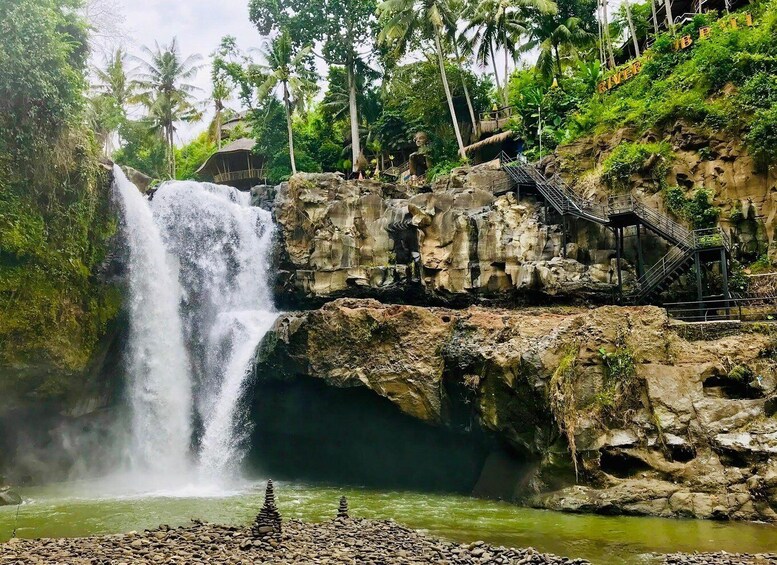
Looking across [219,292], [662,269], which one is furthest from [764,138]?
[219,292]

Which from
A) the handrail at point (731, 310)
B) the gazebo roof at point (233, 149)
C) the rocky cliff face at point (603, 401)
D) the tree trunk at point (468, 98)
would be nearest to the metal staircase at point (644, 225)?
the handrail at point (731, 310)

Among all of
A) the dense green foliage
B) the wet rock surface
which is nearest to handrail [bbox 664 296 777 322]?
the wet rock surface

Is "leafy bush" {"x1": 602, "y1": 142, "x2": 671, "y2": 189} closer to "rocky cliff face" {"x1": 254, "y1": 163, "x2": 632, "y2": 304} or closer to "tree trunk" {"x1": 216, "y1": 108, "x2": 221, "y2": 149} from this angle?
"rocky cliff face" {"x1": 254, "y1": 163, "x2": 632, "y2": 304}

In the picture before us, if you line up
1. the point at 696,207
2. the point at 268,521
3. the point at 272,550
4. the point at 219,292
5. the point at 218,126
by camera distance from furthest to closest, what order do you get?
the point at 218,126 < the point at 219,292 < the point at 696,207 < the point at 268,521 < the point at 272,550

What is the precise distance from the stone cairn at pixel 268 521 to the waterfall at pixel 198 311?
426 inches

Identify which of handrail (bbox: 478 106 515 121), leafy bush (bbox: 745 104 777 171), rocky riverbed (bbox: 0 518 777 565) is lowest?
rocky riverbed (bbox: 0 518 777 565)

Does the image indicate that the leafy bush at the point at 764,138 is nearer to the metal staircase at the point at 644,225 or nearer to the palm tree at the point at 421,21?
the metal staircase at the point at 644,225

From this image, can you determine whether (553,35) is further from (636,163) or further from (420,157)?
(636,163)

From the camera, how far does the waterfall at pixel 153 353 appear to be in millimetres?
24188

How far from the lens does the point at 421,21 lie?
131ft

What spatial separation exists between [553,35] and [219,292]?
27238 millimetres

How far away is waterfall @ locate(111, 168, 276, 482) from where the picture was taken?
24.5m

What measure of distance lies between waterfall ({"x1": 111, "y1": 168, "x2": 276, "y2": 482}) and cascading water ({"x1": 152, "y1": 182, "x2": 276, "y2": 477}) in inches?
1.6

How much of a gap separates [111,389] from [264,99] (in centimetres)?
2645
